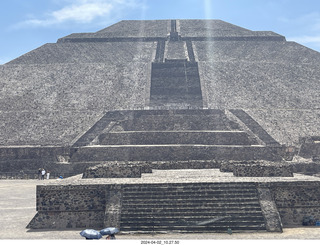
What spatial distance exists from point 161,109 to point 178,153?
742cm

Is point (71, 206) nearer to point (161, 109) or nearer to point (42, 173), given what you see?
point (42, 173)

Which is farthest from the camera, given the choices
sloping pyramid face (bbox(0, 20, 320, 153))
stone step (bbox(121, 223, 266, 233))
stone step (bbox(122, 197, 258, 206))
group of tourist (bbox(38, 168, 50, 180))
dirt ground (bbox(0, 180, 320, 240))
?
sloping pyramid face (bbox(0, 20, 320, 153))

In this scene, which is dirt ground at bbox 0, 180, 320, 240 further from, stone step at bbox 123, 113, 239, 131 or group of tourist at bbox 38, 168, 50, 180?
stone step at bbox 123, 113, 239, 131

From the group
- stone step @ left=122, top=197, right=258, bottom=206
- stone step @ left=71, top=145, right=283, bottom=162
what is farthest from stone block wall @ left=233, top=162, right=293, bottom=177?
stone step @ left=71, top=145, right=283, bottom=162

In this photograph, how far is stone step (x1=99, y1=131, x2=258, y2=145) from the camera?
816 inches

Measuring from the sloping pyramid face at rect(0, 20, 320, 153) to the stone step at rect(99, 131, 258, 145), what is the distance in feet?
6.33

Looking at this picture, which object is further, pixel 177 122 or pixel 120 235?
pixel 177 122

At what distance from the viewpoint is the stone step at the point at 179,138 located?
2072cm

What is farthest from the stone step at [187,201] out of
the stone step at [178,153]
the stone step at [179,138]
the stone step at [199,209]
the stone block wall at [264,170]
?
the stone step at [179,138]

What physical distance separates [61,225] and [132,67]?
88.5 feet

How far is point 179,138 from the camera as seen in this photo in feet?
69.0

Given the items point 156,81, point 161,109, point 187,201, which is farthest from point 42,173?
point 156,81
